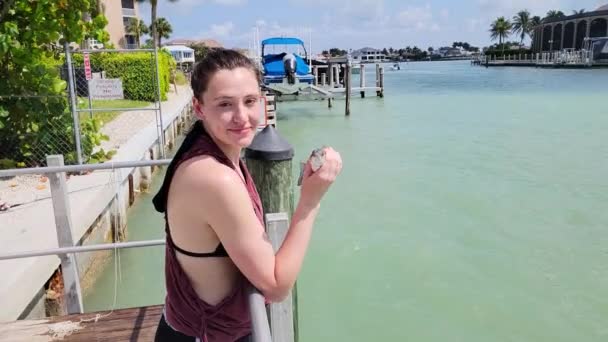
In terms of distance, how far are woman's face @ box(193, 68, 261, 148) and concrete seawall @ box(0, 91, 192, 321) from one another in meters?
3.38

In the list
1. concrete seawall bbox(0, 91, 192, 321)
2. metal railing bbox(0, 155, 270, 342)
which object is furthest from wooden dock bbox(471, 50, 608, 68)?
metal railing bbox(0, 155, 270, 342)

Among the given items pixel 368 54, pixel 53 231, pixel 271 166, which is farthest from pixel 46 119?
pixel 368 54

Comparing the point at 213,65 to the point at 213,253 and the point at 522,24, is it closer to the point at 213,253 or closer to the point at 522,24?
the point at 213,253

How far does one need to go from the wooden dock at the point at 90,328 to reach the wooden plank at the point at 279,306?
1851mm

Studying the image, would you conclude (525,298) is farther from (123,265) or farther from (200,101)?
(200,101)

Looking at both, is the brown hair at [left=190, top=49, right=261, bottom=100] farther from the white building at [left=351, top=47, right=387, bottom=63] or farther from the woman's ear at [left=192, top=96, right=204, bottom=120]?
the white building at [left=351, top=47, right=387, bottom=63]

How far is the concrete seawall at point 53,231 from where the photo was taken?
14.0ft

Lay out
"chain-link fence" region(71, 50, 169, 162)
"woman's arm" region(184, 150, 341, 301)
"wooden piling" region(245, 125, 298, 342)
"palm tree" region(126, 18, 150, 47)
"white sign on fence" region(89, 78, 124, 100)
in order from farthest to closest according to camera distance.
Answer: "palm tree" region(126, 18, 150, 47)
"white sign on fence" region(89, 78, 124, 100)
"chain-link fence" region(71, 50, 169, 162)
"wooden piling" region(245, 125, 298, 342)
"woman's arm" region(184, 150, 341, 301)

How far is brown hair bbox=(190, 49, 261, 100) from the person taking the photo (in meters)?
1.50

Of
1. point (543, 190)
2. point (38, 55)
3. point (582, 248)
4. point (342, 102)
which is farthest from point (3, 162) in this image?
point (342, 102)

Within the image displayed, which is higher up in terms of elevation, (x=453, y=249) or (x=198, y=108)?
(x=198, y=108)

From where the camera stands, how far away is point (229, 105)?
59.3 inches

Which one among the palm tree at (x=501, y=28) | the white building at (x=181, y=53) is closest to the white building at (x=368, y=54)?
the palm tree at (x=501, y=28)

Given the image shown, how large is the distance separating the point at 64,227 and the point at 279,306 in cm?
261
